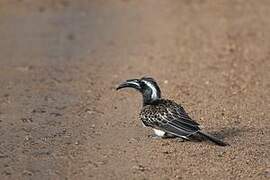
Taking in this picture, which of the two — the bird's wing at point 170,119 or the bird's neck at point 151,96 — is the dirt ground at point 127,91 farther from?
the bird's neck at point 151,96

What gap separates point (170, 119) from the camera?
27.0 ft

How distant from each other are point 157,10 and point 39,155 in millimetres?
11579

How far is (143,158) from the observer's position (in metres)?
7.92

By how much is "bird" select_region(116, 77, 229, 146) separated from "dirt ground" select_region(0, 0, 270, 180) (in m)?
0.13

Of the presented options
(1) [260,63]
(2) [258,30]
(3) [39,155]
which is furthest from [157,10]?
(3) [39,155]

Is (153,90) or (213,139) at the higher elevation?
(153,90)

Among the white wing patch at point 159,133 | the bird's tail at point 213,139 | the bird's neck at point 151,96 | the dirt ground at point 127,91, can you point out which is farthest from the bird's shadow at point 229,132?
the bird's neck at point 151,96

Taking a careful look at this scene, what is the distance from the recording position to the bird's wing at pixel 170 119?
809cm

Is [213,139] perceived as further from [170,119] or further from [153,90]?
[153,90]

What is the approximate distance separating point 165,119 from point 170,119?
Result: 5 centimetres

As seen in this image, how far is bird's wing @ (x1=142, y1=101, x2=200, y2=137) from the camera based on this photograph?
8.09 metres

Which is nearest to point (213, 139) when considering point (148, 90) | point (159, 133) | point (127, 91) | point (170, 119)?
point (170, 119)

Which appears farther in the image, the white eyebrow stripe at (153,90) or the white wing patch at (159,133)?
the white eyebrow stripe at (153,90)

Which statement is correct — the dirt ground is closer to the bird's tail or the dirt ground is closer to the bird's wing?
the bird's tail
